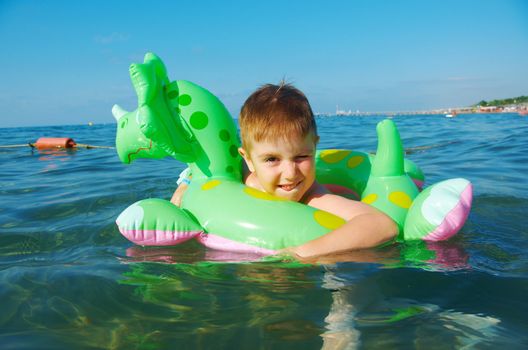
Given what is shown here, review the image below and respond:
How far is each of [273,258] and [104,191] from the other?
304 centimetres

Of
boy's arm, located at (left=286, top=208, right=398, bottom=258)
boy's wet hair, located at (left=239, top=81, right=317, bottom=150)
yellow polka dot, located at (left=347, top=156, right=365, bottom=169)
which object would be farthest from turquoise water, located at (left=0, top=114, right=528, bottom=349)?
yellow polka dot, located at (left=347, top=156, right=365, bottom=169)

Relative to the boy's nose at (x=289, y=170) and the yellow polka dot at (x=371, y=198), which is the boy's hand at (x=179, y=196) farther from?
the yellow polka dot at (x=371, y=198)

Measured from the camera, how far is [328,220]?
2.41 meters

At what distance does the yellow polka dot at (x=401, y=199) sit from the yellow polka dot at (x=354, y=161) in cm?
55

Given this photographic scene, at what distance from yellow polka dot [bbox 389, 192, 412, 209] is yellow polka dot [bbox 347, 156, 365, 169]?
21.7 inches

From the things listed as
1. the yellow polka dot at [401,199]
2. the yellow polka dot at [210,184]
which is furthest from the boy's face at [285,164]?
the yellow polka dot at [401,199]

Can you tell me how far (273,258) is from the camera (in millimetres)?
2242

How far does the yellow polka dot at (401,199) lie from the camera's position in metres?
2.75

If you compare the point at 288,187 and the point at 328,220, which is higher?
the point at 288,187

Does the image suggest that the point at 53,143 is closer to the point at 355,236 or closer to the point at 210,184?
the point at 210,184

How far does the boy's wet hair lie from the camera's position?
2408mm

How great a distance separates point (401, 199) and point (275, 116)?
3.49 ft

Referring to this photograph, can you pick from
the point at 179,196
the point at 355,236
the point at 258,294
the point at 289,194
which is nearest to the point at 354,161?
the point at 289,194

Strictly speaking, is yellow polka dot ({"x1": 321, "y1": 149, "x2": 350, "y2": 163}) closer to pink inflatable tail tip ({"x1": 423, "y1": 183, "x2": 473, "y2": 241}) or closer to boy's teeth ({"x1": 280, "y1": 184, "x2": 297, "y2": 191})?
boy's teeth ({"x1": 280, "y1": 184, "x2": 297, "y2": 191})
